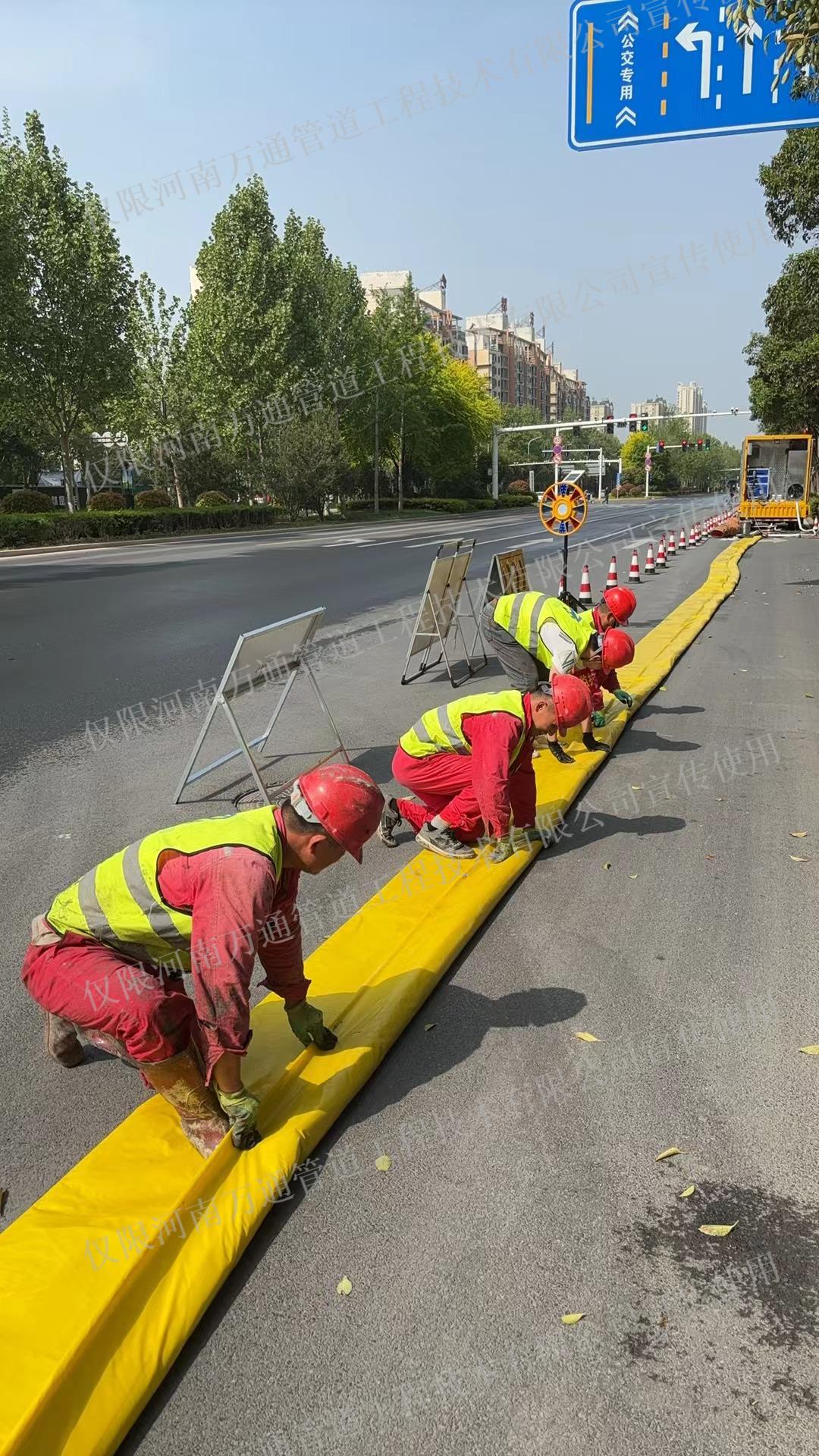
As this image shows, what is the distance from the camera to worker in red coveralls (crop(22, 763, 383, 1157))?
2.54 m

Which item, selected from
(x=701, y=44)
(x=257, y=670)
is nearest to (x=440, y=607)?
(x=257, y=670)

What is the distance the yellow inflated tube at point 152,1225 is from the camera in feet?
6.42

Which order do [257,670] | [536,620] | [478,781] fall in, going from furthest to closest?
[536,620]
[257,670]
[478,781]

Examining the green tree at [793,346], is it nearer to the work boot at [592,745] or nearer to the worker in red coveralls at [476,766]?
the work boot at [592,745]

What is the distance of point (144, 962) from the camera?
114 inches

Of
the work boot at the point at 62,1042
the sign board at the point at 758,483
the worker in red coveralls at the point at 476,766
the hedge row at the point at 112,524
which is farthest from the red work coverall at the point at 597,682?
the sign board at the point at 758,483

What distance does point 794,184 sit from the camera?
2144 centimetres

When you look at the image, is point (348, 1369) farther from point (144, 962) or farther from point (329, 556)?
point (329, 556)

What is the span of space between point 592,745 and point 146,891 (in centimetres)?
435

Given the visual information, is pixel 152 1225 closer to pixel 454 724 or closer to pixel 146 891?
pixel 146 891

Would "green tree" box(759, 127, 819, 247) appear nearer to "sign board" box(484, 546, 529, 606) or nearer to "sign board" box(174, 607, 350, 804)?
"sign board" box(484, 546, 529, 606)

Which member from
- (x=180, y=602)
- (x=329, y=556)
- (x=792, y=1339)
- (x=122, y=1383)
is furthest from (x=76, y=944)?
(x=329, y=556)

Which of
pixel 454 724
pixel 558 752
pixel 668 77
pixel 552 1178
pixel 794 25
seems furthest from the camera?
pixel 668 77

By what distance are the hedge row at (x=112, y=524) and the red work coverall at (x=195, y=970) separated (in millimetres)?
26132
